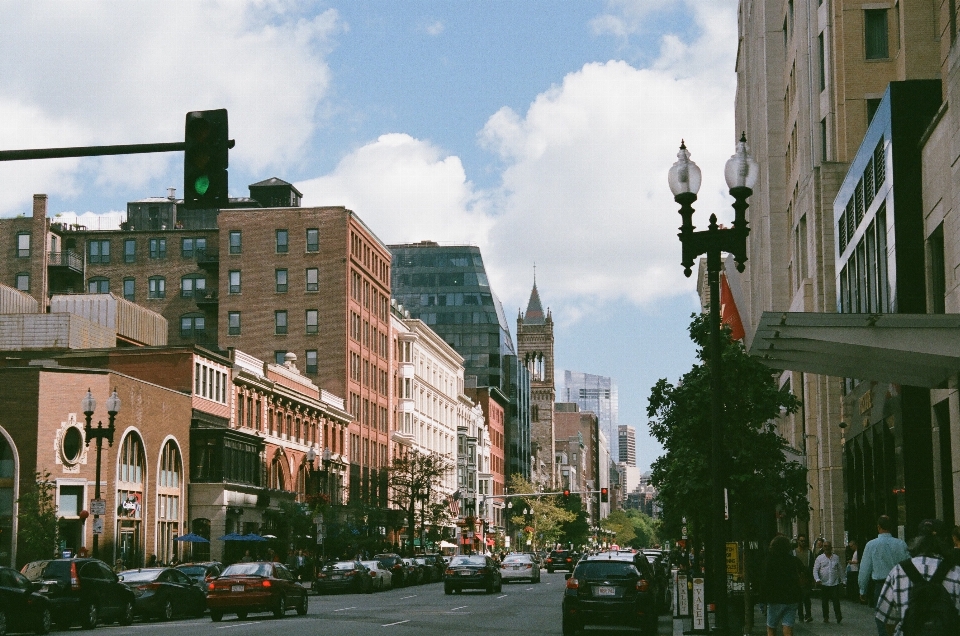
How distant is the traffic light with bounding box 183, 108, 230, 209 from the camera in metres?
14.3

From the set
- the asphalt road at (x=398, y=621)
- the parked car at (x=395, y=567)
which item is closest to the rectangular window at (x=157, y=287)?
the parked car at (x=395, y=567)

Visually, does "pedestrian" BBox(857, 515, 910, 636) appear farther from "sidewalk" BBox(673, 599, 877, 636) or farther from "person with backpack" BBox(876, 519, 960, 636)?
"sidewalk" BBox(673, 599, 877, 636)

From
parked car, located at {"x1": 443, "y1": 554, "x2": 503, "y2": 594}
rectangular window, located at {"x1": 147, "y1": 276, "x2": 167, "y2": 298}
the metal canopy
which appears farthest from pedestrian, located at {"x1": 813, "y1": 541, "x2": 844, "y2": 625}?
rectangular window, located at {"x1": 147, "y1": 276, "x2": 167, "y2": 298}

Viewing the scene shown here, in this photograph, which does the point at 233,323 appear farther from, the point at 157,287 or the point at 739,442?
the point at 739,442

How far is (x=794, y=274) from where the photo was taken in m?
58.6

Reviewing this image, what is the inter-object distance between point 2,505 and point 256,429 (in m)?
20.4

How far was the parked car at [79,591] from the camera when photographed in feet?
96.5

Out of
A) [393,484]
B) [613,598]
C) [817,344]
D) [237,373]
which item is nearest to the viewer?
[817,344]

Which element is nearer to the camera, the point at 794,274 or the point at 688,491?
the point at 688,491

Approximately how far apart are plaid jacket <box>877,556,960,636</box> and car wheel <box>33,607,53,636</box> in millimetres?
20788

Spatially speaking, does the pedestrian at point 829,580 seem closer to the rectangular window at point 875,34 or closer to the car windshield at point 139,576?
the car windshield at point 139,576

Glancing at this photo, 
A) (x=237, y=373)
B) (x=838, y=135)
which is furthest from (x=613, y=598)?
(x=237, y=373)

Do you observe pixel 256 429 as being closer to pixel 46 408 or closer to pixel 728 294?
pixel 46 408

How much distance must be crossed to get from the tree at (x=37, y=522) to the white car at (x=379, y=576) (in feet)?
45.4
